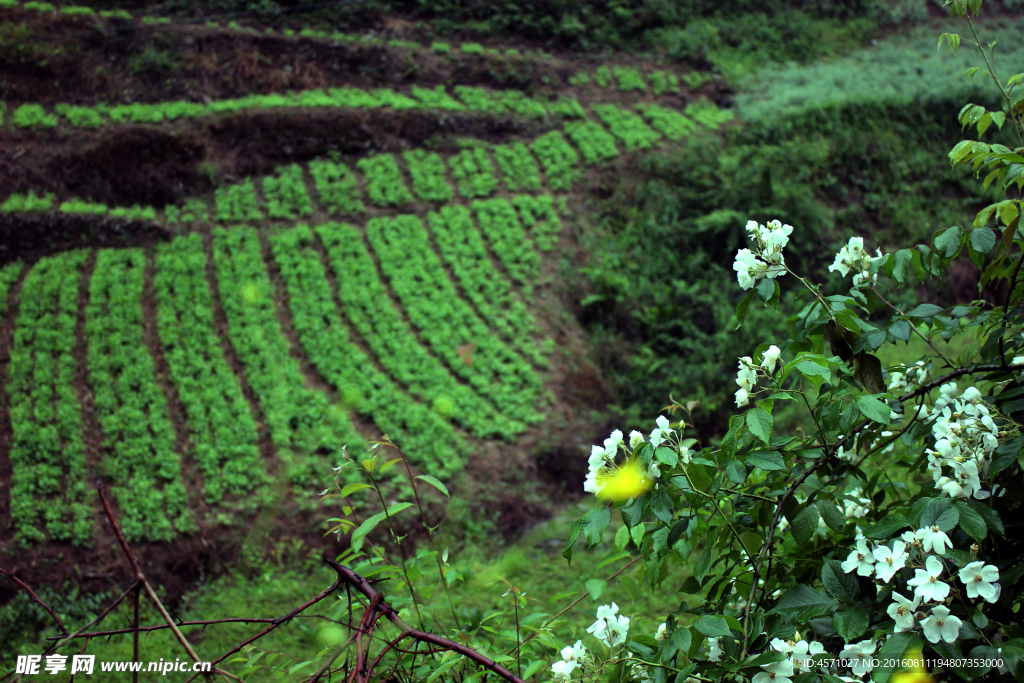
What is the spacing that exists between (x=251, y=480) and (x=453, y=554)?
5.97ft

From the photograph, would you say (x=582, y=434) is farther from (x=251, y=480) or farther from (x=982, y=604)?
(x=982, y=604)

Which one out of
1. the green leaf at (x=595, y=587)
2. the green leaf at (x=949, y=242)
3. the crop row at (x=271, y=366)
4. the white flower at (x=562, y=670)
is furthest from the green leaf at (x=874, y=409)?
the crop row at (x=271, y=366)

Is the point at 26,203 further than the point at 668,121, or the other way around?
the point at 668,121

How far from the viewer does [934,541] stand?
1.13 metres

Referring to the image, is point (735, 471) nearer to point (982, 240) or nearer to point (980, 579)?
point (980, 579)

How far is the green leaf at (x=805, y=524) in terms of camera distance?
142 centimetres

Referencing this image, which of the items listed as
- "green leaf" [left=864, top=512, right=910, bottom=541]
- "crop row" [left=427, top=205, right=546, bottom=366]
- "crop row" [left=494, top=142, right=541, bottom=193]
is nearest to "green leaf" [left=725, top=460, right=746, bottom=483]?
"green leaf" [left=864, top=512, right=910, bottom=541]

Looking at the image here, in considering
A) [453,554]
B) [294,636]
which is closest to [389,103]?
[453,554]

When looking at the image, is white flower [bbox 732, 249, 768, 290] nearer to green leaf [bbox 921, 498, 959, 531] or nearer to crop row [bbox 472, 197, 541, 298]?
green leaf [bbox 921, 498, 959, 531]

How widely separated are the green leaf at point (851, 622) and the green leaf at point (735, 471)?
309 millimetres

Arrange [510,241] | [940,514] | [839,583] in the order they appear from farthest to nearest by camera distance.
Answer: [510,241], [839,583], [940,514]

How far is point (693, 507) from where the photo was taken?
138 centimetres

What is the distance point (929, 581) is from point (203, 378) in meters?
6.16

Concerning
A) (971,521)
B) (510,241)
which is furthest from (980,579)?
(510,241)
